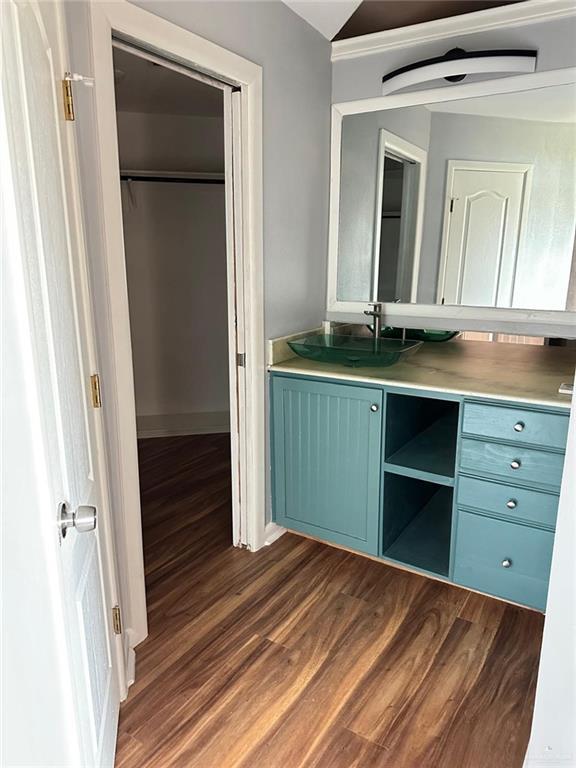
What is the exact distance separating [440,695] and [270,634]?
634 millimetres

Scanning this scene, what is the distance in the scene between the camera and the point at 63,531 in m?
0.94

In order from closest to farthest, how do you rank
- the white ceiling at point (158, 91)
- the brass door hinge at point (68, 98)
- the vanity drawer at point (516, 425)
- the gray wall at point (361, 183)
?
1. the brass door hinge at point (68, 98)
2. the vanity drawer at point (516, 425)
3. the gray wall at point (361, 183)
4. the white ceiling at point (158, 91)

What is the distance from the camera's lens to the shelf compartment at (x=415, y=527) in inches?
91.1

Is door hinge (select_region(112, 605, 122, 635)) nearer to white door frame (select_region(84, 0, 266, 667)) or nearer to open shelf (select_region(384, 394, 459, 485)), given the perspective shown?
white door frame (select_region(84, 0, 266, 667))

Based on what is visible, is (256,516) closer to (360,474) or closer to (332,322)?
(360,474)

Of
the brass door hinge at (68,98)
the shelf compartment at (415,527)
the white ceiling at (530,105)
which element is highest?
the white ceiling at (530,105)

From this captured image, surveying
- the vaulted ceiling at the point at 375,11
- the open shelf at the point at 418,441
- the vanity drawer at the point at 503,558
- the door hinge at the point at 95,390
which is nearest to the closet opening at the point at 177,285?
the vaulted ceiling at the point at 375,11

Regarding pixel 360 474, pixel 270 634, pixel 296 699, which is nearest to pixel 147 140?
pixel 360 474

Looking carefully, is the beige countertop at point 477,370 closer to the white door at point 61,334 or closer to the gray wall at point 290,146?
the gray wall at point 290,146

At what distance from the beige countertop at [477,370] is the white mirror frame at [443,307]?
0.32ft

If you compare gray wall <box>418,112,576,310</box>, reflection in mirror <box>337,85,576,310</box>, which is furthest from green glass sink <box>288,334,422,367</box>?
gray wall <box>418,112,576,310</box>

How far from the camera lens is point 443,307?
2.62 m

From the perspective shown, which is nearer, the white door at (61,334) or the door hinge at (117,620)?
the white door at (61,334)

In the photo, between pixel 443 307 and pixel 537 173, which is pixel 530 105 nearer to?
pixel 537 173
